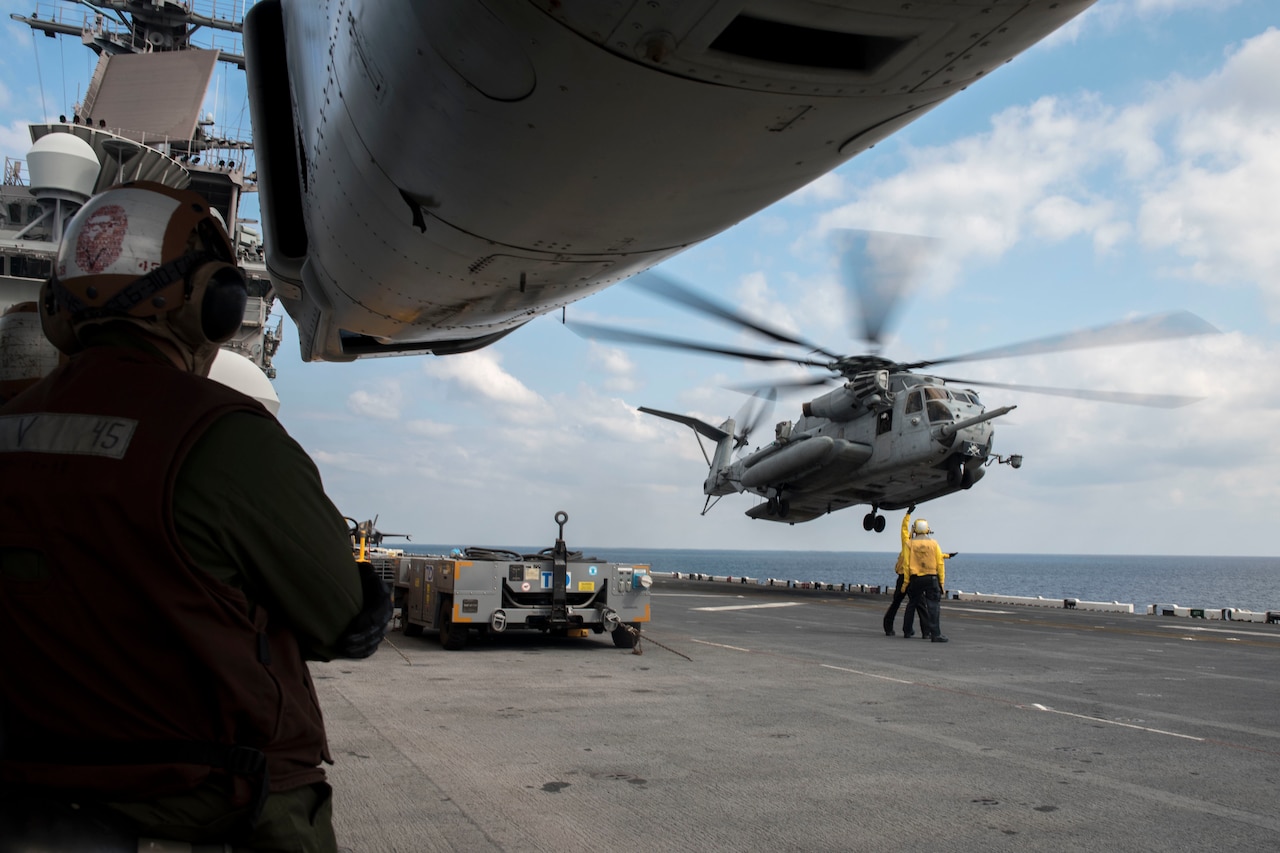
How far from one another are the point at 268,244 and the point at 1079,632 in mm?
12341

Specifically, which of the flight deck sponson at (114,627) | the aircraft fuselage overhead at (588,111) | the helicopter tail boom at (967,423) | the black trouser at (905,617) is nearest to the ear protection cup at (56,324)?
the flight deck sponson at (114,627)

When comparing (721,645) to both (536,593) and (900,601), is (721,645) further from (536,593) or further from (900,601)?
(900,601)

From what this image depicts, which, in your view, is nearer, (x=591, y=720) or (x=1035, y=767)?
(x=1035, y=767)

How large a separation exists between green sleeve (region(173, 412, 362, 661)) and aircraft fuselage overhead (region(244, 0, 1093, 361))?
1315mm

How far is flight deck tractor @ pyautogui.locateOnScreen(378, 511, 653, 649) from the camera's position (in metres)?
9.38

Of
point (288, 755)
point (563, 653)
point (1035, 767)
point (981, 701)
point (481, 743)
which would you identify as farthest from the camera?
point (563, 653)

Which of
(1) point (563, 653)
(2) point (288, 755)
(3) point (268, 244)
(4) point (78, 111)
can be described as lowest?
(1) point (563, 653)

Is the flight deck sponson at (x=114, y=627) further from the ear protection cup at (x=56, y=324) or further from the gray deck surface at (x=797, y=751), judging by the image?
the gray deck surface at (x=797, y=751)

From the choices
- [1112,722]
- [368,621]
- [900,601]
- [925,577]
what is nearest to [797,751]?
[1112,722]

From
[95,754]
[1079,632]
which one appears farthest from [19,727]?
[1079,632]

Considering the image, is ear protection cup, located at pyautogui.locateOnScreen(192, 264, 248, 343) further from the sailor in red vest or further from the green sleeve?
the green sleeve

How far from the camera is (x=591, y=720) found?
577 centimetres

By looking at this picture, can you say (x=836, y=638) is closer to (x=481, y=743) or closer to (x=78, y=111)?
(x=481, y=743)

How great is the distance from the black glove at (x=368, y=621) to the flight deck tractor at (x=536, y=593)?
307 inches
